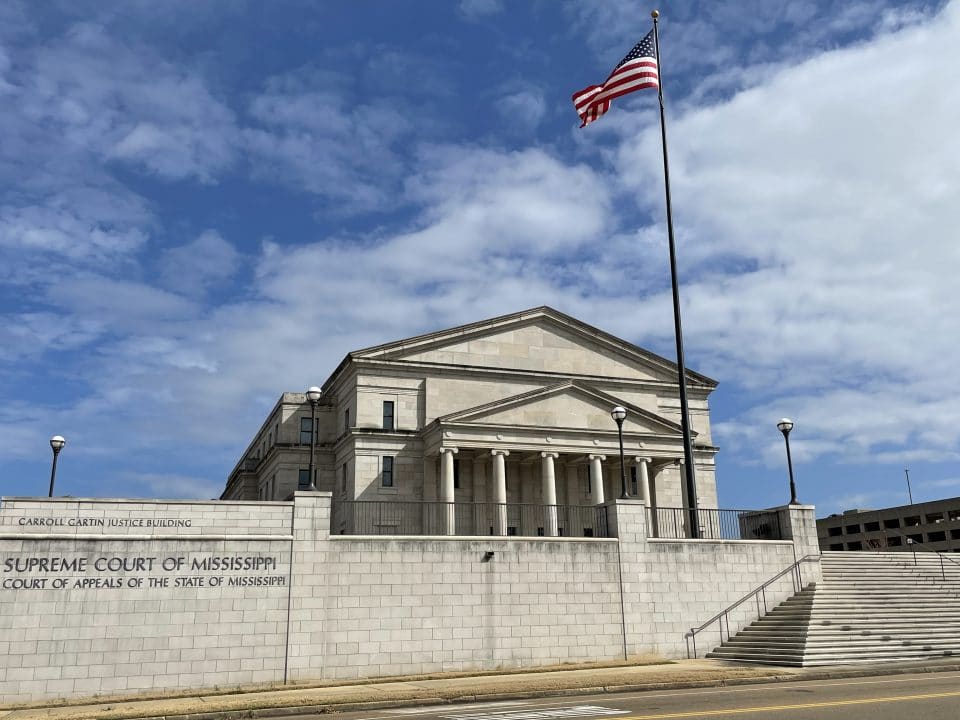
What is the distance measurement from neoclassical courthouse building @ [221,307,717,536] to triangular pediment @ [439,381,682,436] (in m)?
0.06

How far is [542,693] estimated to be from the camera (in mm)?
18078

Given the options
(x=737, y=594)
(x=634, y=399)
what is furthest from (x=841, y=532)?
(x=737, y=594)

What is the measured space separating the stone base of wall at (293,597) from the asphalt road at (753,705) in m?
6.20

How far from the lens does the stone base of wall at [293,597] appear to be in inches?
802

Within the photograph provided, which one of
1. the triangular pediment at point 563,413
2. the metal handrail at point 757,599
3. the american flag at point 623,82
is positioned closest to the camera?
the metal handrail at point 757,599

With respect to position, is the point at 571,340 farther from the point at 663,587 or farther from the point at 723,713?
the point at 723,713

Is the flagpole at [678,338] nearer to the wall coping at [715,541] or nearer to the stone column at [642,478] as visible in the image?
the wall coping at [715,541]

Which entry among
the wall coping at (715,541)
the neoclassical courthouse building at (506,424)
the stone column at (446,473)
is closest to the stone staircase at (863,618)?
the wall coping at (715,541)

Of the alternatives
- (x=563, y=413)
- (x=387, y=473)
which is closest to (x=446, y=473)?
(x=387, y=473)

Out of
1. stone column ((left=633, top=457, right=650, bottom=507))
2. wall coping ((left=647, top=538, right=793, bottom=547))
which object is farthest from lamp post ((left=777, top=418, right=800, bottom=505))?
stone column ((left=633, top=457, right=650, bottom=507))

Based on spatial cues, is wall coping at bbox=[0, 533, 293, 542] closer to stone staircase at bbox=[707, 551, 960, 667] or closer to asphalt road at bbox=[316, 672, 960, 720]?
asphalt road at bbox=[316, 672, 960, 720]

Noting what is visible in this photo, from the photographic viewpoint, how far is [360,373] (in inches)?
1980

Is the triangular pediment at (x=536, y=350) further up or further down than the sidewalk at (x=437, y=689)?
further up

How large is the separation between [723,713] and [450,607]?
10.9m
